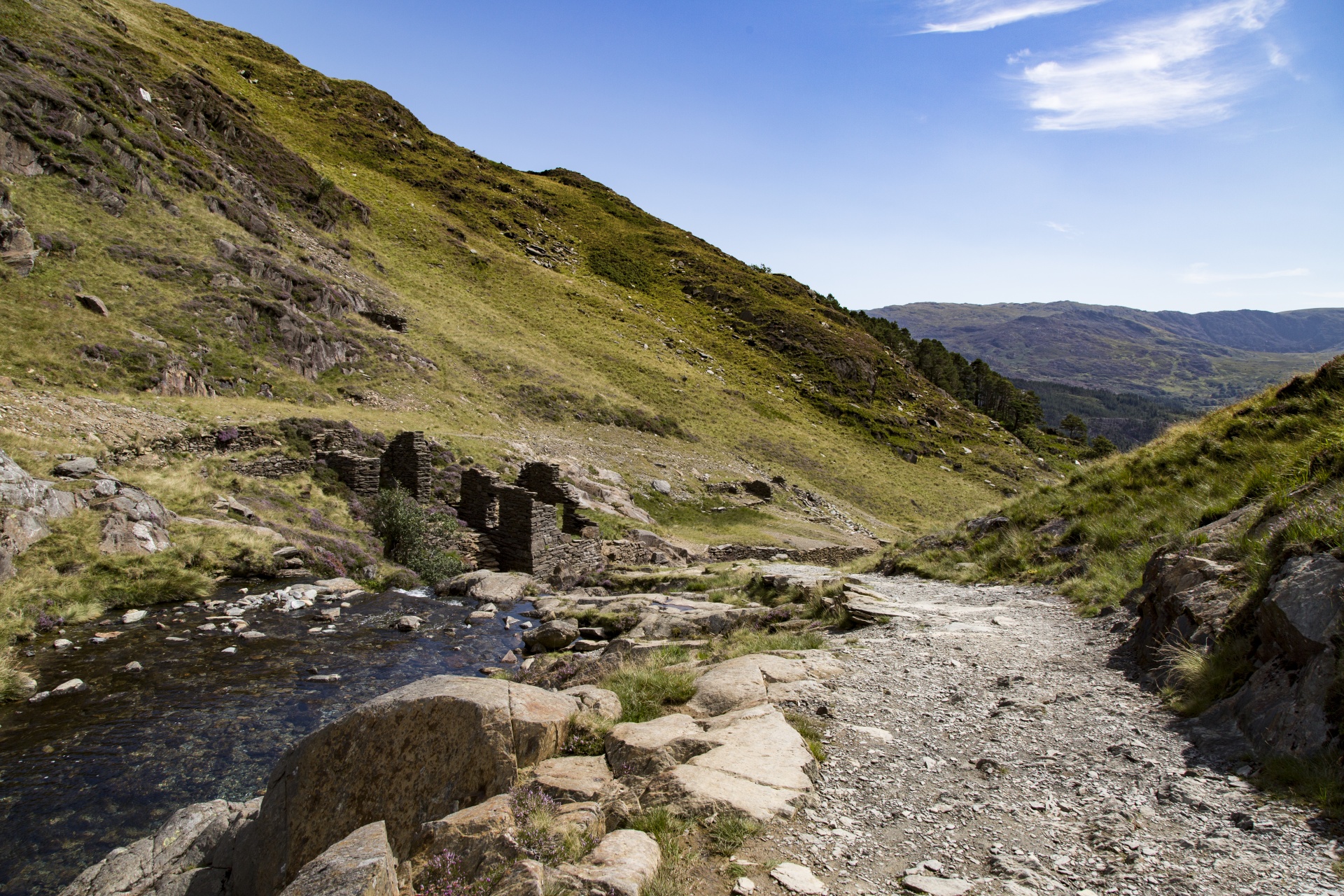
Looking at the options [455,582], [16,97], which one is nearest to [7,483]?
[455,582]

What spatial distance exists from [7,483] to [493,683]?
55.2 feet

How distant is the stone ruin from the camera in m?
25.4

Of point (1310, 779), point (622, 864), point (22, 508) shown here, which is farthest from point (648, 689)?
point (22, 508)

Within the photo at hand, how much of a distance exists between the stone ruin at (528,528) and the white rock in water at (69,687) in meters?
14.2

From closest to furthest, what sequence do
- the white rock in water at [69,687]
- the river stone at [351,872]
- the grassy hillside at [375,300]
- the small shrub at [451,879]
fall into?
the river stone at [351,872] → the small shrub at [451,879] → the white rock in water at [69,687] → the grassy hillside at [375,300]

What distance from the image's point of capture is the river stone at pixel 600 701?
8414mm

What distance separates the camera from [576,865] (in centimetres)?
501

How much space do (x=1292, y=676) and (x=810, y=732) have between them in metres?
4.51

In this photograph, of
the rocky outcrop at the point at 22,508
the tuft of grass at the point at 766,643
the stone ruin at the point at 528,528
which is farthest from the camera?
the stone ruin at the point at 528,528

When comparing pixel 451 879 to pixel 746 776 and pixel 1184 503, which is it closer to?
pixel 746 776

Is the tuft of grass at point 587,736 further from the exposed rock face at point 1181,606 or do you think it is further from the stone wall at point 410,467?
the stone wall at point 410,467

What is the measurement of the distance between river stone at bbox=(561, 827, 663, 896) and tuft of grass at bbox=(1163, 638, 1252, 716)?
18.9 feet

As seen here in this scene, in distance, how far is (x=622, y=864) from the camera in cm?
495

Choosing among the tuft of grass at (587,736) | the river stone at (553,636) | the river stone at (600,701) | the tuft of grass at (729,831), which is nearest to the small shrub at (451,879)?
the tuft of grass at (729,831)
